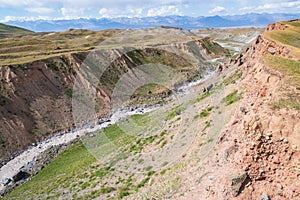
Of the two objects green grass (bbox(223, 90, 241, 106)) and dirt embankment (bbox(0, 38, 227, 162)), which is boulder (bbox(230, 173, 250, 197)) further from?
dirt embankment (bbox(0, 38, 227, 162))

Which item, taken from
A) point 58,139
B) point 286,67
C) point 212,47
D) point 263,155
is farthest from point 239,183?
point 212,47

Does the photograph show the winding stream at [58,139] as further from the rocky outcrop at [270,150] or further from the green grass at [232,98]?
the rocky outcrop at [270,150]

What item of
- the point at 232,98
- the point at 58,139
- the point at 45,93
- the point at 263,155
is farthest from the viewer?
the point at 45,93

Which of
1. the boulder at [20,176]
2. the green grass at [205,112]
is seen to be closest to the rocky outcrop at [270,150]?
the green grass at [205,112]

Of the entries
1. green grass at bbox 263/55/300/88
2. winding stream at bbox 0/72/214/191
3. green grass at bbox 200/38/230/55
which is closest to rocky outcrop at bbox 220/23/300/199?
green grass at bbox 263/55/300/88

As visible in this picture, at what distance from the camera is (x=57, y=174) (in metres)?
34.8

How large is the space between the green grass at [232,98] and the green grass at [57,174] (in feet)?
57.7

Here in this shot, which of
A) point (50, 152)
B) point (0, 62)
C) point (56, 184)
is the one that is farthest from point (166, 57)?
point (56, 184)

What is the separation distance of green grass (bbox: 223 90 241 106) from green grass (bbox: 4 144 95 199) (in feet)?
57.7

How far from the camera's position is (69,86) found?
210ft

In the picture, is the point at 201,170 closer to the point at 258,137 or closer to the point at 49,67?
the point at 258,137

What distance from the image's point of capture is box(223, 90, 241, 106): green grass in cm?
2274

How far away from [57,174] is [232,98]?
23.2m

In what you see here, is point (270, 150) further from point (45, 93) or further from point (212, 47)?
point (212, 47)
